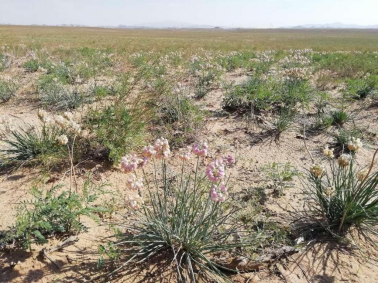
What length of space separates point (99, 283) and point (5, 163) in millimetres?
2698

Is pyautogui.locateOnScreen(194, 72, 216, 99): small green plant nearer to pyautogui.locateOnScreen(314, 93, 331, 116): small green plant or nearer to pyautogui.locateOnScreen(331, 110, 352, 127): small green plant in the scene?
pyautogui.locateOnScreen(314, 93, 331, 116): small green plant

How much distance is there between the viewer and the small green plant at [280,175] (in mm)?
A: 3723

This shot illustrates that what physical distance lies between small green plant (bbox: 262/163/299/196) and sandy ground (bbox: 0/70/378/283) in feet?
0.33

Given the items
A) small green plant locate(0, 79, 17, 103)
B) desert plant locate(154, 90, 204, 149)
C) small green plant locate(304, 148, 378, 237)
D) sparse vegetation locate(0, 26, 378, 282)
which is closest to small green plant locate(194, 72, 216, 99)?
sparse vegetation locate(0, 26, 378, 282)

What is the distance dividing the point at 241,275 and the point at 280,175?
190 cm

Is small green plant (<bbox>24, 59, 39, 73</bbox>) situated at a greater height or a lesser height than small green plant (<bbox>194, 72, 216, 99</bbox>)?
greater

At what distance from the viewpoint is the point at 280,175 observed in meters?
4.01

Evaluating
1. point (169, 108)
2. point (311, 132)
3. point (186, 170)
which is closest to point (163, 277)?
point (186, 170)

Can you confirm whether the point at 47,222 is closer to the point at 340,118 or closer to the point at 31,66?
the point at 340,118

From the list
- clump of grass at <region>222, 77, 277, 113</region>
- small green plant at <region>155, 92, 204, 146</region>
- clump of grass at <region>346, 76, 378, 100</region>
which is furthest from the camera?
clump of grass at <region>346, 76, 378, 100</region>

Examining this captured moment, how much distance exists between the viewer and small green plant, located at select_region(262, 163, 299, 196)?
147 inches

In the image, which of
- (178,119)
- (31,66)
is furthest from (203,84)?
(31,66)

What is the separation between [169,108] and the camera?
5812 mm

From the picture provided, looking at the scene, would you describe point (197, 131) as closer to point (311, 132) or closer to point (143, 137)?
point (143, 137)
